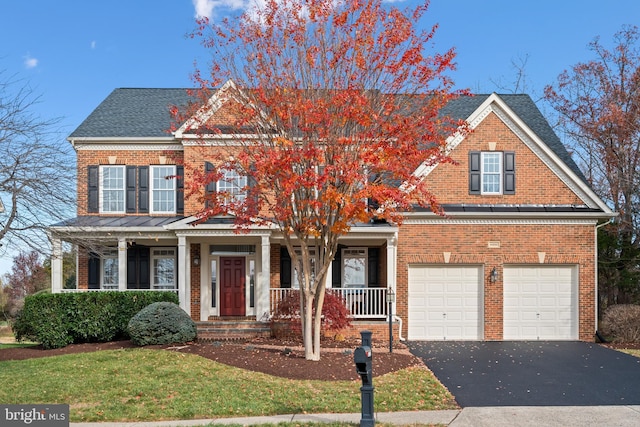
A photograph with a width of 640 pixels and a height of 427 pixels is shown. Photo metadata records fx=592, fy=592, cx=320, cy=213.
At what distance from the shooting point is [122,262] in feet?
60.7

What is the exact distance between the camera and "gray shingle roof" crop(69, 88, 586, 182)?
20.5 metres

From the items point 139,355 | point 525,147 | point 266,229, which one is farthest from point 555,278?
point 139,355

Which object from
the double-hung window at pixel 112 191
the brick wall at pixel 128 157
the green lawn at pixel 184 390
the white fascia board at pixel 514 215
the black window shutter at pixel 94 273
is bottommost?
the green lawn at pixel 184 390

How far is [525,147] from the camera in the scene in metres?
18.9

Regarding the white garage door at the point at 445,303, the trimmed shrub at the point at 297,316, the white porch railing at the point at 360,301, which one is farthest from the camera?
the white garage door at the point at 445,303

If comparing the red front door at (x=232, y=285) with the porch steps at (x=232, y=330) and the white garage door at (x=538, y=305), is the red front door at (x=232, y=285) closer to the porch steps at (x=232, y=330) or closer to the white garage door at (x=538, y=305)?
the porch steps at (x=232, y=330)

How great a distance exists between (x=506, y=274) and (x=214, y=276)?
957 centimetres

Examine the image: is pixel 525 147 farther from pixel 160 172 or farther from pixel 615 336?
pixel 160 172

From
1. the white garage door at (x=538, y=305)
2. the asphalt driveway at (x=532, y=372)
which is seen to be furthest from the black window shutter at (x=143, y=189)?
the white garage door at (x=538, y=305)

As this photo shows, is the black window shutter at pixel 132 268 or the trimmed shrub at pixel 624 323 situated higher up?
the black window shutter at pixel 132 268

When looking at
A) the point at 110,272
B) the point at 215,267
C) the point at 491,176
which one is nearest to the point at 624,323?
the point at 491,176

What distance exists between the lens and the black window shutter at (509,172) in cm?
1889

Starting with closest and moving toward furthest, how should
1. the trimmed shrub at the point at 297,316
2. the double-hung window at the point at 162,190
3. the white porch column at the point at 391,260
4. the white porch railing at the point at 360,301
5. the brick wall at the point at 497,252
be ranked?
the trimmed shrub at the point at 297,316
the white porch column at the point at 391,260
the white porch railing at the point at 360,301
the brick wall at the point at 497,252
the double-hung window at the point at 162,190

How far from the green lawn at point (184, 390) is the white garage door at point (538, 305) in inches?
275
